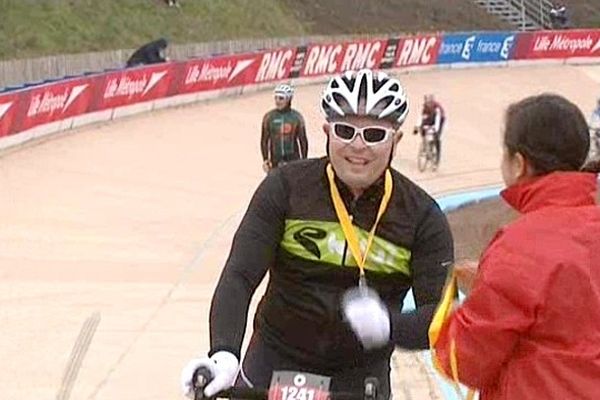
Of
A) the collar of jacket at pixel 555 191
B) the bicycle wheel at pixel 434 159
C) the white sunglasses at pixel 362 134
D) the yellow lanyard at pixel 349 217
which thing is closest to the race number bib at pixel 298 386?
the yellow lanyard at pixel 349 217

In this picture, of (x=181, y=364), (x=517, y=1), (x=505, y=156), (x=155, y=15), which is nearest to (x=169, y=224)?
(x=181, y=364)

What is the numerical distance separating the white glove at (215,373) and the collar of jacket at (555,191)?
3.64 ft

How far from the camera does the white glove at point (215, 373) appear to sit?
4066mm

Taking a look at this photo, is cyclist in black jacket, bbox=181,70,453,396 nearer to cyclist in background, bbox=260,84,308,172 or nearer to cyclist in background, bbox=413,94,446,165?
cyclist in background, bbox=260,84,308,172

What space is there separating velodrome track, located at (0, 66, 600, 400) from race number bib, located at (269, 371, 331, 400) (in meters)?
0.96

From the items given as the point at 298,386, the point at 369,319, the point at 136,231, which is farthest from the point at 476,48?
the point at 369,319

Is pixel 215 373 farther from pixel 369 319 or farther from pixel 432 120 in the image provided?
pixel 432 120

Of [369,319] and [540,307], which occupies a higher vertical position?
[540,307]

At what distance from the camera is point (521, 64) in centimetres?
4703

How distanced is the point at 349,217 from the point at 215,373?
841 mm

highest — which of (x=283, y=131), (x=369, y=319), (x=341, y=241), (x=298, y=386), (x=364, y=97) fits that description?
(x=364, y=97)

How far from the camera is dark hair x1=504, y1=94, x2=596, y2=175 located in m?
3.40

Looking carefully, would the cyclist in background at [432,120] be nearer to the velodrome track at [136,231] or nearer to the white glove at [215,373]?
the velodrome track at [136,231]

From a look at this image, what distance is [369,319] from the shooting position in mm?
4098
